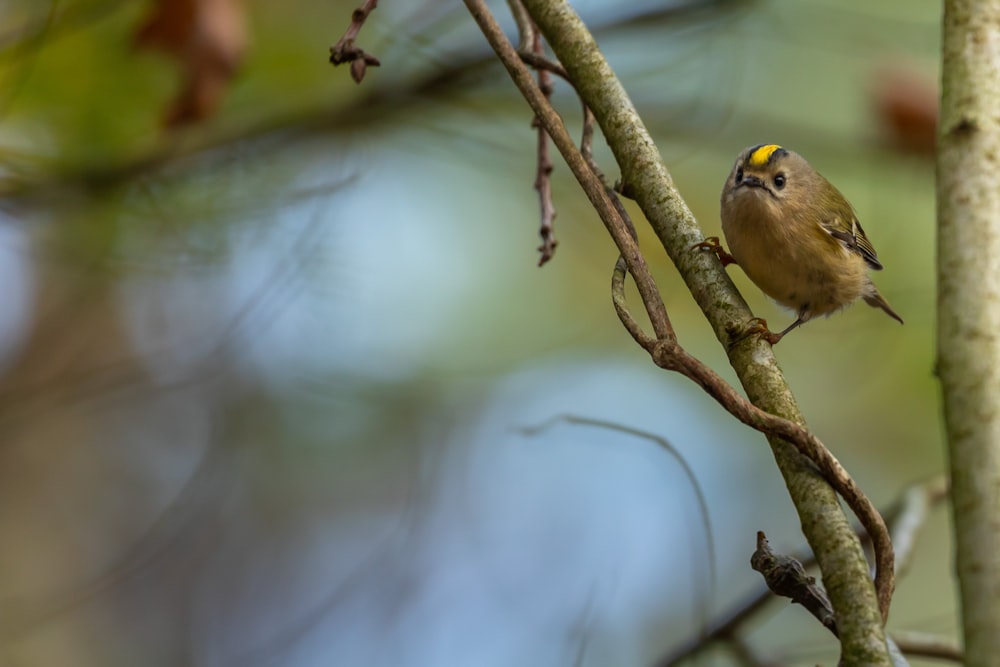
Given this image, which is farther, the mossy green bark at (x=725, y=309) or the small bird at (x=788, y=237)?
the small bird at (x=788, y=237)

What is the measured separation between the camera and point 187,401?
4992mm

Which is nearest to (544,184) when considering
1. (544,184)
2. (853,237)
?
(544,184)

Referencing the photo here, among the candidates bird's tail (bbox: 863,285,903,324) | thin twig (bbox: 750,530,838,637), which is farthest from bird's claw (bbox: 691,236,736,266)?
bird's tail (bbox: 863,285,903,324)

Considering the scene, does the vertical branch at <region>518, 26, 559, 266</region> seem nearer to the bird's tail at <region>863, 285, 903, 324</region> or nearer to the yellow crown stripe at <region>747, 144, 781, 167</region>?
the yellow crown stripe at <region>747, 144, 781, 167</region>

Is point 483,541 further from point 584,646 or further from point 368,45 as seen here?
point 584,646

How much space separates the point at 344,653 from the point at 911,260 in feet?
9.54

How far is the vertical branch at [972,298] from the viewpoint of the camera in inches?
32.7

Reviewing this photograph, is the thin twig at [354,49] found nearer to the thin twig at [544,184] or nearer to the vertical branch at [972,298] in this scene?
the thin twig at [544,184]

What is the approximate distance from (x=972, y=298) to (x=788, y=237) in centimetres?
162

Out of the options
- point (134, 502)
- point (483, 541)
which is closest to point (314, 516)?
point (134, 502)

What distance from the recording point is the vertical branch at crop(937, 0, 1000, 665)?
83 cm

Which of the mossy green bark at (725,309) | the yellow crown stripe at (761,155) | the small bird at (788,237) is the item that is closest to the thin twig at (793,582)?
the mossy green bark at (725,309)

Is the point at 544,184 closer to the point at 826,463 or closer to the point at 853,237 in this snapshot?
the point at 826,463

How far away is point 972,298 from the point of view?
0.98 m
